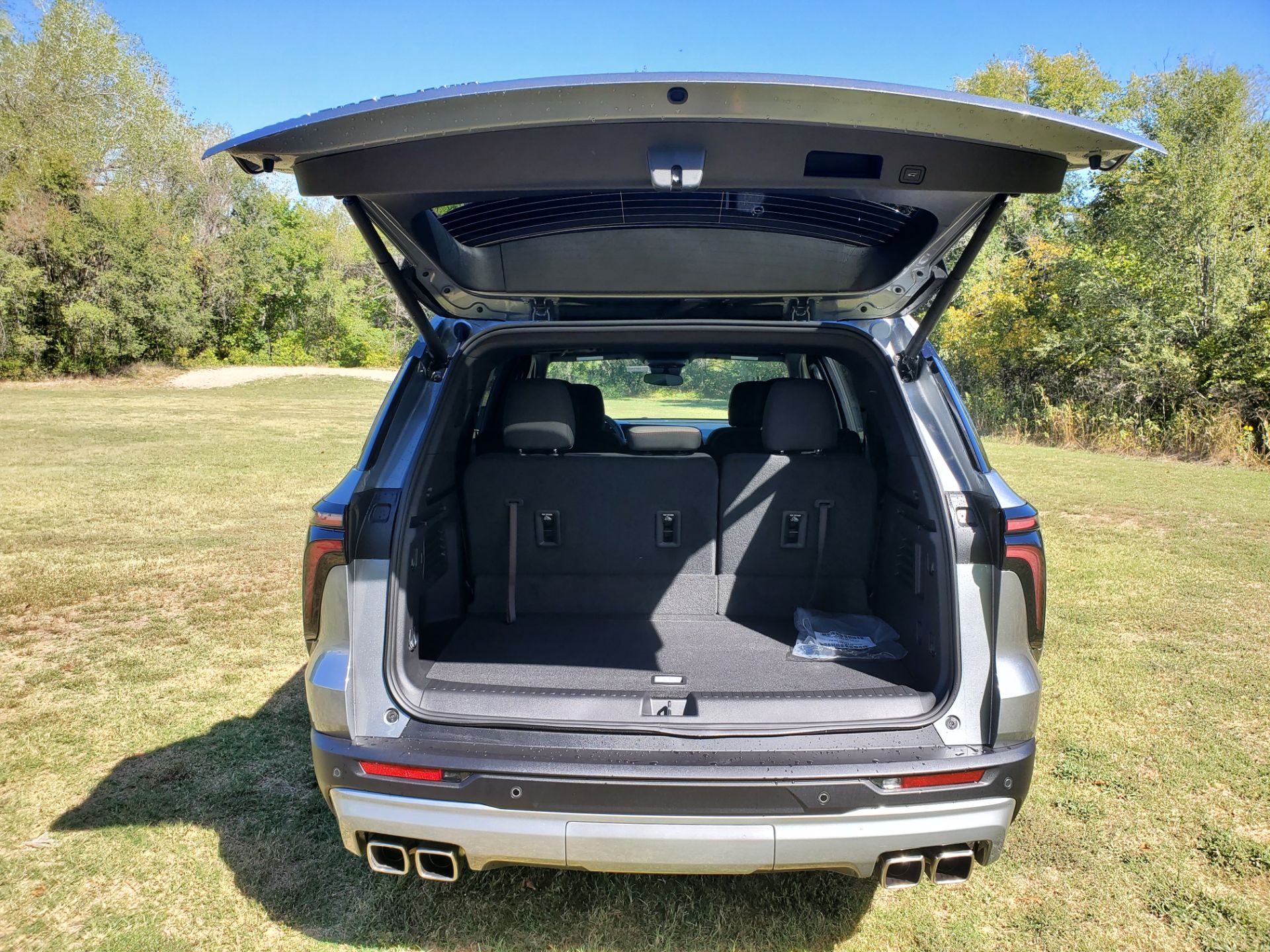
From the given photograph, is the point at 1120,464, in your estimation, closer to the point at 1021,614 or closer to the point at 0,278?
the point at 1021,614

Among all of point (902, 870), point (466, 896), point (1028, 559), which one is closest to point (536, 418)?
point (466, 896)

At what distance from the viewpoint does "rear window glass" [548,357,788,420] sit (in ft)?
12.7

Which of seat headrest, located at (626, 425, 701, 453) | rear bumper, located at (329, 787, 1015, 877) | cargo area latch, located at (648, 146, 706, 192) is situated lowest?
rear bumper, located at (329, 787, 1015, 877)

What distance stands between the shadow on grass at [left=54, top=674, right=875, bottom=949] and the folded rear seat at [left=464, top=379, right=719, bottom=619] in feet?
3.02

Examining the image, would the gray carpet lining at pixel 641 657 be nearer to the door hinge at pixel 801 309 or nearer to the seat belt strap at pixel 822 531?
the seat belt strap at pixel 822 531

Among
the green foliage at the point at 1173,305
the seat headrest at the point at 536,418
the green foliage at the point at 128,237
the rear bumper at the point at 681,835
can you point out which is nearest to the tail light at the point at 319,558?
the rear bumper at the point at 681,835

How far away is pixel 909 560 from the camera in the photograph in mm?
2635

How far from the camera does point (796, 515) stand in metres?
3.06

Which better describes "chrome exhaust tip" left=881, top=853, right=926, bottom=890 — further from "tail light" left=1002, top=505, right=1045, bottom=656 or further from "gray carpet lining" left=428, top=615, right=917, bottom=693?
"tail light" left=1002, top=505, right=1045, bottom=656

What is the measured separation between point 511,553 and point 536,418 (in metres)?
0.49

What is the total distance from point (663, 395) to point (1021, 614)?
228 centimetres

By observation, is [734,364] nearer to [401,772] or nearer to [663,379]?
[663,379]

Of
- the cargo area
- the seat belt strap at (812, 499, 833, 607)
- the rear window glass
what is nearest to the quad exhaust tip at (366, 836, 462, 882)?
the cargo area

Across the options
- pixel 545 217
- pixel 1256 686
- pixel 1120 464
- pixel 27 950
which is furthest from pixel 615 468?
pixel 1120 464
